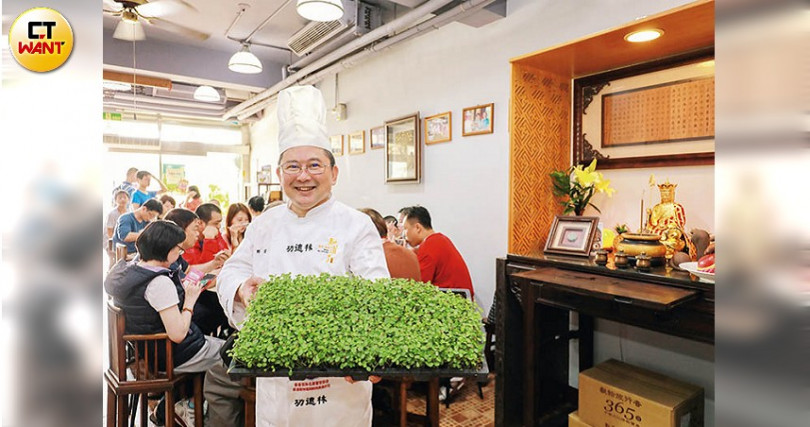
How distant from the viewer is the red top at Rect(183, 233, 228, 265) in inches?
154

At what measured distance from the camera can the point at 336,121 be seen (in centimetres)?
594

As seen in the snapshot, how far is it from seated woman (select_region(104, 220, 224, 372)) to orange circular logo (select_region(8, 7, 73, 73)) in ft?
6.37

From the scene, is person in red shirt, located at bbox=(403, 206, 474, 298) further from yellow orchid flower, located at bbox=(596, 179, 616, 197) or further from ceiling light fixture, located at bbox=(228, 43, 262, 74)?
ceiling light fixture, located at bbox=(228, 43, 262, 74)

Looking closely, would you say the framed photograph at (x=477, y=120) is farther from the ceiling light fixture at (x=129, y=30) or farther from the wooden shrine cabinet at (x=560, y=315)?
the ceiling light fixture at (x=129, y=30)

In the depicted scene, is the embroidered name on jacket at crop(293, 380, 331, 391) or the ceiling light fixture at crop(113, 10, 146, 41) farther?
the ceiling light fixture at crop(113, 10, 146, 41)

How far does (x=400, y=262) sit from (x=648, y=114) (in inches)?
63.7

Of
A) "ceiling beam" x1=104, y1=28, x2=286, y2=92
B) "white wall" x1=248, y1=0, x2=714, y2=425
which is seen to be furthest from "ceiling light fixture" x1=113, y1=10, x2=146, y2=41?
"white wall" x1=248, y1=0, x2=714, y2=425

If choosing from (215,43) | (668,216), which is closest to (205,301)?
(668,216)

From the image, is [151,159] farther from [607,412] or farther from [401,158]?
[607,412]

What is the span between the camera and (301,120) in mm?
1677

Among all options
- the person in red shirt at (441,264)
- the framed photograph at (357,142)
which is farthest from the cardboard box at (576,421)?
the framed photograph at (357,142)

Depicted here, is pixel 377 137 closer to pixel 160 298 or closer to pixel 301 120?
pixel 160 298

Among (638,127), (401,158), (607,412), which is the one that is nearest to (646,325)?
(607,412)

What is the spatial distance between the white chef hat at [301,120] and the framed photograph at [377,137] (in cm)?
322
